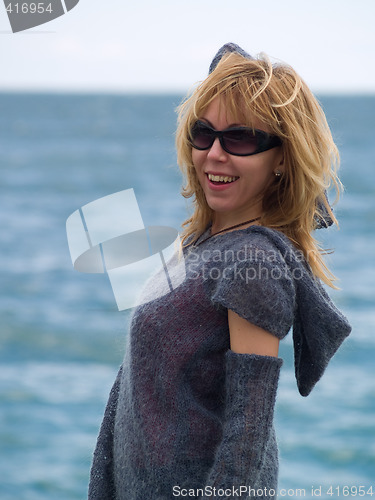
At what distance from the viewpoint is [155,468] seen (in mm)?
1343

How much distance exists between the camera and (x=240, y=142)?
136cm

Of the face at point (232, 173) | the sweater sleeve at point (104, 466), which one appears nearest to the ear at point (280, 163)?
the face at point (232, 173)

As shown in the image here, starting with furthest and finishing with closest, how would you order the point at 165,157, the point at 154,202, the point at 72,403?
the point at 165,157 → the point at 154,202 → the point at 72,403

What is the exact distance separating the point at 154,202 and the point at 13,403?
10270 mm

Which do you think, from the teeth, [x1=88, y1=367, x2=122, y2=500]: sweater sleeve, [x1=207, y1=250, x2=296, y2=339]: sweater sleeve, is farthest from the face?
[x1=88, y1=367, x2=122, y2=500]: sweater sleeve

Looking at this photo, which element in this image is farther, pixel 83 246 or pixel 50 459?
pixel 50 459

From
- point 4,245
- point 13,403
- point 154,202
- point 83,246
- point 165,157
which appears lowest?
point 165,157

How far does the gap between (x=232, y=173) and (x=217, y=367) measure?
370 millimetres

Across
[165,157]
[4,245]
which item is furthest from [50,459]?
[165,157]

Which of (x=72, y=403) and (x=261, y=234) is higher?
(x=261, y=234)

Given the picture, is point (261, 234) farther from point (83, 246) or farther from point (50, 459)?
point (50, 459)

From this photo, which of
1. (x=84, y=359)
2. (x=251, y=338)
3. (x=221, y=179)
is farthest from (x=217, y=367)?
(x=84, y=359)

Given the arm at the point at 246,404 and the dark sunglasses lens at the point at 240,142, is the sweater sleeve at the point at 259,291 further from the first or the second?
the dark sunglasses lens at the point at 240,142

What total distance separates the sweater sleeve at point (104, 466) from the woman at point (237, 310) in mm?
99
